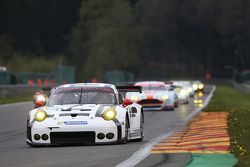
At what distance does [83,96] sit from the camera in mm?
16547

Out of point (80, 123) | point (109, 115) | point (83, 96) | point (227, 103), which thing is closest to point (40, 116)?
point (80, 123)

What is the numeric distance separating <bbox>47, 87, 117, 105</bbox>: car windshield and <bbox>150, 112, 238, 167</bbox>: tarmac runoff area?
1361 millimetres

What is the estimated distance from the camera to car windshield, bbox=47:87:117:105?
1644 centimetres

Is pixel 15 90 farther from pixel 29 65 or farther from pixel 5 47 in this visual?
pixel 5 47

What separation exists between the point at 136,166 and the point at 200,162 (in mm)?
975

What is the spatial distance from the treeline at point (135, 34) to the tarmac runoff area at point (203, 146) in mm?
102480

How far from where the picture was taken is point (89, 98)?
16.5m

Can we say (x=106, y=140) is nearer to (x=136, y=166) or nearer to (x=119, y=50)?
(x=136, y=166)

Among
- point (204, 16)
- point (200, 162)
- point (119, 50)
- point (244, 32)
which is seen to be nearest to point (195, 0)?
point (204, 16)

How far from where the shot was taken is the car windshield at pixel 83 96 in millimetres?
16438

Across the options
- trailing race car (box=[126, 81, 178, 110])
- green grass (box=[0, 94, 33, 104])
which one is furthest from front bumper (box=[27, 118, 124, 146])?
green grass (box=[0, 94, 33, 104])

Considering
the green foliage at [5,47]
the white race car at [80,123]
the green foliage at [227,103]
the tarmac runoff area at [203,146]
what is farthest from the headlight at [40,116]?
the green foliage at [5,47]

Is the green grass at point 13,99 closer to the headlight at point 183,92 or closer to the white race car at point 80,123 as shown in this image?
the headlight at point 183,92

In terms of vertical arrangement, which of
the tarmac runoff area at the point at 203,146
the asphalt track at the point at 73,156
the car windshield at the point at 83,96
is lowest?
the asphalt track at the point at 73,156
